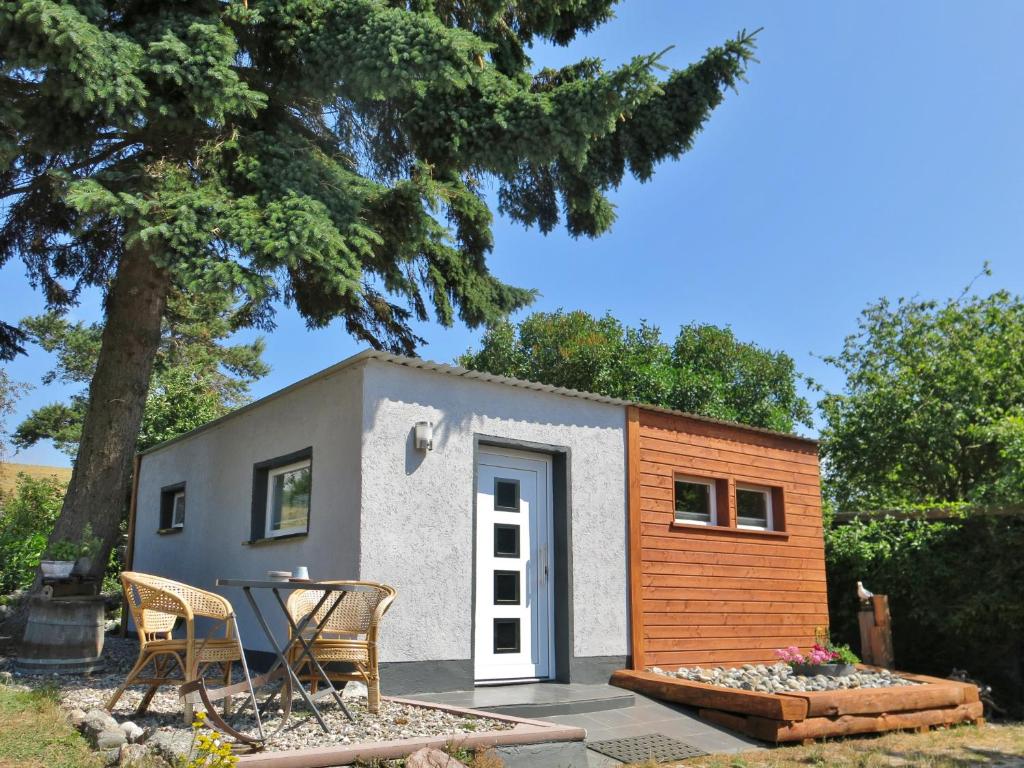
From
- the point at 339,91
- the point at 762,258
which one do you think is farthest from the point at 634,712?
the point at 762,258

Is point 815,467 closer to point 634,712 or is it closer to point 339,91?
point 634,712

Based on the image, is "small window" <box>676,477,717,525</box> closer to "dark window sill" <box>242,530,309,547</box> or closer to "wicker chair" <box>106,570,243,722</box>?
"dark window sill" <box>242,530,309,547</box>

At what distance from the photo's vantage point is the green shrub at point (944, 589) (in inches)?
416

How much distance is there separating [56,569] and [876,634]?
360 inches

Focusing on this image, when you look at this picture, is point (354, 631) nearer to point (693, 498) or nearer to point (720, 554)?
point (720, 554)

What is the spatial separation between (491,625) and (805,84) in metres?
9.12

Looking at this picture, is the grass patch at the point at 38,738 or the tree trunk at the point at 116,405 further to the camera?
the tree trunk at the point at 116,405

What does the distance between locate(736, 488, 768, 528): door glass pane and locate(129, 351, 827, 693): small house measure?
0.06ft

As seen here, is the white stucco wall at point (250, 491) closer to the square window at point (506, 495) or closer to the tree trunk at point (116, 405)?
the tree trunk at point (116, 405)

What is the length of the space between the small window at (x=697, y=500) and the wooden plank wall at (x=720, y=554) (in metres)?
0.11

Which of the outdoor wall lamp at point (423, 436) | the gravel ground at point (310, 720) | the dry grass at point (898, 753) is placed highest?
the outdoor wall lamp at point (423, 436)

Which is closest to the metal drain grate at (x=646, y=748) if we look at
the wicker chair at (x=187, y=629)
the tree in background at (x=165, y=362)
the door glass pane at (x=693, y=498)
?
the wicker chair at (x=187, y=629)

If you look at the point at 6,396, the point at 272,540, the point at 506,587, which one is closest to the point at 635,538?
the point at 506,587

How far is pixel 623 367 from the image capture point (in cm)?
1961
